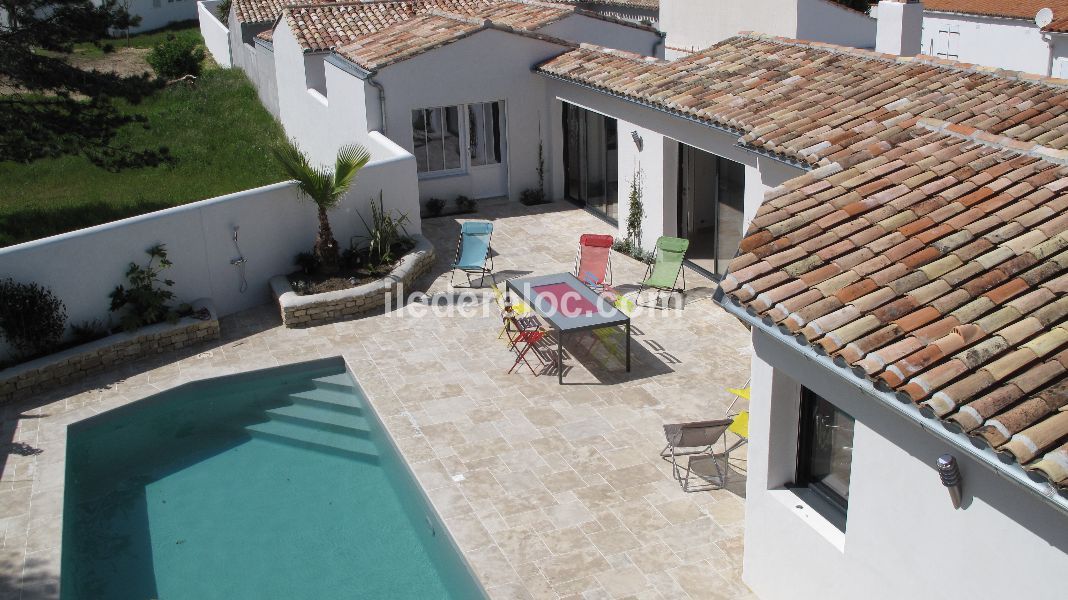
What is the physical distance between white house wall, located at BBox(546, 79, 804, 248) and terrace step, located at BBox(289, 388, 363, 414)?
693 centimetres

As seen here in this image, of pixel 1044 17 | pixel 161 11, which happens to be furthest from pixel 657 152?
pixel 161 11

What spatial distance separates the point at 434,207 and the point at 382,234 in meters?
4.31

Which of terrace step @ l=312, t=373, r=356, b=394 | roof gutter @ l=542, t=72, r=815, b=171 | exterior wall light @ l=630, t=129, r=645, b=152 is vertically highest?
roof gutter @ l=542, t=72, r=815, b=171

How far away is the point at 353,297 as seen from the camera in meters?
17.7

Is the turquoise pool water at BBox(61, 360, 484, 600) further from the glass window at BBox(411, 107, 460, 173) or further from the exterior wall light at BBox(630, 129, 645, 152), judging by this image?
the glass window at BBox(411, 107, 460, 173)

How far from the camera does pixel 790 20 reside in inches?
1297

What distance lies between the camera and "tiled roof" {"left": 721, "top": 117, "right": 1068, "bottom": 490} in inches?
269

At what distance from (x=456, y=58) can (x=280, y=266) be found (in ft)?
22.6

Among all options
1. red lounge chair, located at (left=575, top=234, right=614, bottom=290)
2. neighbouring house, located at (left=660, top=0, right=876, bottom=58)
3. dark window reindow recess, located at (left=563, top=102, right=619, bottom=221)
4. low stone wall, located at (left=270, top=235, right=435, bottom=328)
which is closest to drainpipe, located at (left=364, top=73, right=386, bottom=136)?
dark window reindow recess, located at (left=563, top=102, right=619, bottom=221)

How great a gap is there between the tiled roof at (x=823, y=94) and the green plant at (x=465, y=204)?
156 inches

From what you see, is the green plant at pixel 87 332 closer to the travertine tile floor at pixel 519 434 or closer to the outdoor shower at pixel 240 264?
the travertine tile floor at pixel 519 434

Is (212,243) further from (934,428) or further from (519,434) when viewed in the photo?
(934,428)

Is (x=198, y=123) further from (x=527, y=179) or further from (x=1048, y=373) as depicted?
(x=1048, y=373)

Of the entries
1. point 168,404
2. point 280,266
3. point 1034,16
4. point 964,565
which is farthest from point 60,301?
point 1034,16
